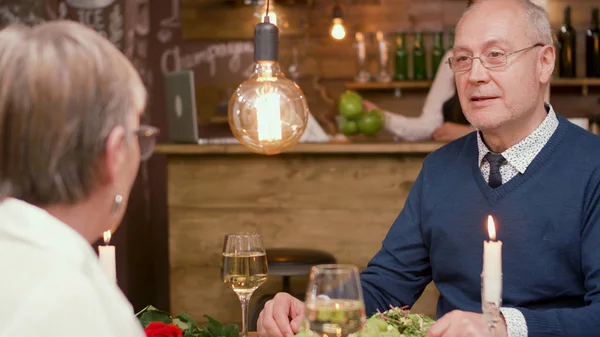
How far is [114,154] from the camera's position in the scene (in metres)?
1.00

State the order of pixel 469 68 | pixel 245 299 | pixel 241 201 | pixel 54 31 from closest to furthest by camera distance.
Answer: pixel 54 31 < pixel 245 299 < pixel 469 68 < pixel 241 201

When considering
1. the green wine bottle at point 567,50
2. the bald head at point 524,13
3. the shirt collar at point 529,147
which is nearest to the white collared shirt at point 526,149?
the shirt collar at point 529,147

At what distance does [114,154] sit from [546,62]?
1315 millimetres

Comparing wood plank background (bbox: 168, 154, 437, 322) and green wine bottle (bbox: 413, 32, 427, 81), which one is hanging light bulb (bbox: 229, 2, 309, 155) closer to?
wood plank background (bbox: 168, 154, 437, 322)

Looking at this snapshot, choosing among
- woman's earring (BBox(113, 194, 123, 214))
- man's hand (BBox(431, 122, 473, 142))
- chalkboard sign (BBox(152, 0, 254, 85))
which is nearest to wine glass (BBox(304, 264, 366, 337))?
woman's earring (BBox(113, 194, 123, 214))

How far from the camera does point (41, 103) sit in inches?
36.7

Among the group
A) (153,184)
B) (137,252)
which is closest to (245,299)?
(137,252)

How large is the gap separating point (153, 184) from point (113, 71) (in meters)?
4.89

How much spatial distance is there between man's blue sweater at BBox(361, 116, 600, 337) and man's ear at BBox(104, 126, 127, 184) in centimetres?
100

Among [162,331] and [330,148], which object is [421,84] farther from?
[162,331]

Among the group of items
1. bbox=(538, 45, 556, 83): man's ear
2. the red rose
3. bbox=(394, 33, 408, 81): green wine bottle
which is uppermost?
bbox=(394, 33, 408, 81): green wine bottle

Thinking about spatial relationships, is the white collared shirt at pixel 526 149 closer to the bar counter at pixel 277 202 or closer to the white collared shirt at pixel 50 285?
the white collared shirt at pixel 50 285

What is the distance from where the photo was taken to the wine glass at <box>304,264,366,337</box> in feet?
3.91

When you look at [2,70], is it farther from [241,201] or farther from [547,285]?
[241,201]
